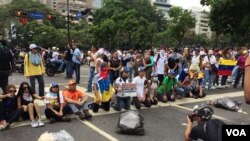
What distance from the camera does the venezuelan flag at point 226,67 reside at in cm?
1507

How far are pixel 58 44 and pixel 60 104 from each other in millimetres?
46253

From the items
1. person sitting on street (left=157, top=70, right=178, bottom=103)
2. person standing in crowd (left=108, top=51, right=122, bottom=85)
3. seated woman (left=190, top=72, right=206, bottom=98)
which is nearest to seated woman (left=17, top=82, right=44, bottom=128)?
person sitting on street (left=157, top=70, right=178, bottom=103)

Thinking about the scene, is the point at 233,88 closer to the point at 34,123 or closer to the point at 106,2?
the point at 34,123

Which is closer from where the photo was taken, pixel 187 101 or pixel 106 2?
pixel 187 101

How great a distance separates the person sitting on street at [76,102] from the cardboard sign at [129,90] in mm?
1316

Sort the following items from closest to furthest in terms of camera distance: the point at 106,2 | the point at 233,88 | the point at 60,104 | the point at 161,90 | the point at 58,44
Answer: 1. the point at 60,104
2. the point at 161,90
3. the point at 233,88
4. the point at 58,44
5. the point at 106,2

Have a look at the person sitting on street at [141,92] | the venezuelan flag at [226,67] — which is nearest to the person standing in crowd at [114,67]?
the person sitting on street at [141,92]

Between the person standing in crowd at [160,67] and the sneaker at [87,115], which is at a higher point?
the person standing in crowd at [160,67]

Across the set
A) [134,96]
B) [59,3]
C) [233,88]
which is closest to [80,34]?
[233,88]

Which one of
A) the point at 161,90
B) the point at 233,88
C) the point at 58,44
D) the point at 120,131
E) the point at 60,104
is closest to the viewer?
the point at 120,131

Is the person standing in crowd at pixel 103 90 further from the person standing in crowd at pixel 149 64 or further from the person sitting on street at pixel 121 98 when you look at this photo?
the person standing in crowd at pixel 149 64

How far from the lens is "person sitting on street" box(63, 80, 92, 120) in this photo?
878 cm

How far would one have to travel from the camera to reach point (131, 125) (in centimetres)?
766

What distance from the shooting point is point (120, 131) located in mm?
7789
